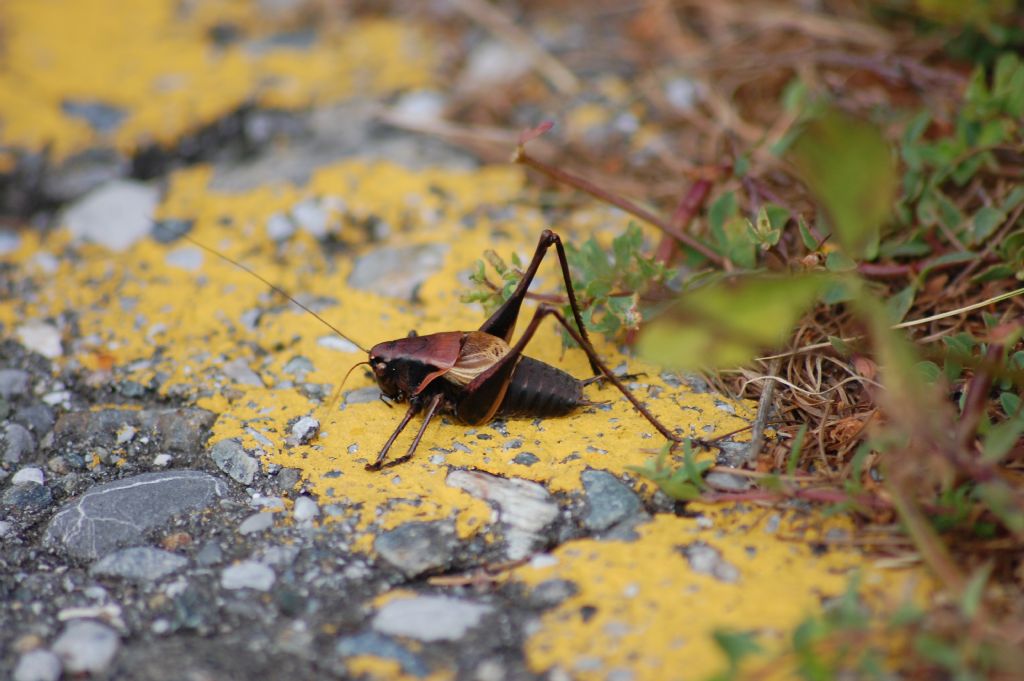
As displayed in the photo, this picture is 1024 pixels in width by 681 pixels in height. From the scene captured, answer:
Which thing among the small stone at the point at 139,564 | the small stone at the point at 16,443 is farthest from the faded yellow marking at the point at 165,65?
the small stone at the point at 139,564

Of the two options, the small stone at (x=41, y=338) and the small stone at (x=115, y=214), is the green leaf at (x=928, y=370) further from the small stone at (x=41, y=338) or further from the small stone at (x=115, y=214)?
the small stone at (x=115, y=214)

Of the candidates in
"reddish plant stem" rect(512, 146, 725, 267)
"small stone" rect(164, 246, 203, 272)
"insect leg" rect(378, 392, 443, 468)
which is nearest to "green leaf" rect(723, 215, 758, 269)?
"reddish plant stem" rect(512, 146, 725, 267)

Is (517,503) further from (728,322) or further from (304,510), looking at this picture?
(728,322)

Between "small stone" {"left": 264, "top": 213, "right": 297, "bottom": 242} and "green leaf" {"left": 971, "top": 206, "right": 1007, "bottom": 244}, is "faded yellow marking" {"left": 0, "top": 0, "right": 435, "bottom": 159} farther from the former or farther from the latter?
"green leaf" {"left": 971, "top": 206, "right": 1007, "bottom": 244}

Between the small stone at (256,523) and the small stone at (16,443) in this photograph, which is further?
the small stone at (16,443)

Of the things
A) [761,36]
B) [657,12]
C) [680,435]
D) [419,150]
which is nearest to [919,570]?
[680,435]

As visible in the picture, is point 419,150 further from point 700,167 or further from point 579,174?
point 700,167

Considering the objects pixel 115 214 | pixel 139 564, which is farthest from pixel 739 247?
pixel 115 214
